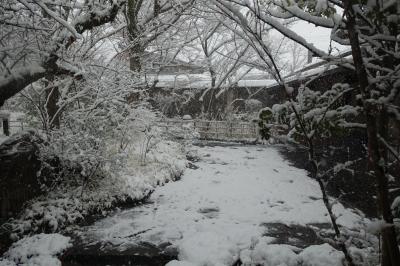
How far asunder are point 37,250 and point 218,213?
3.37m

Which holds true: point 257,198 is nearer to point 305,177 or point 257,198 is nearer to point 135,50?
point 305,177

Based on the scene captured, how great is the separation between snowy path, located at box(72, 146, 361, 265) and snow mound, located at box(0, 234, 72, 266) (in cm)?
54

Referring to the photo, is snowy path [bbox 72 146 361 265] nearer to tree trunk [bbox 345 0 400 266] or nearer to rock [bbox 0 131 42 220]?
rock [bbox 0 131 42 220]

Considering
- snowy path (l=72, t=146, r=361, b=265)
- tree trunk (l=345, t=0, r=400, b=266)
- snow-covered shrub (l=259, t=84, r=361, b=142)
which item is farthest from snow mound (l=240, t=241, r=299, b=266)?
tree trunk (l=345, t=0, r=400, b=266)

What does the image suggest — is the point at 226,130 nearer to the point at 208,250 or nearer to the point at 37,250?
the point at 208,250

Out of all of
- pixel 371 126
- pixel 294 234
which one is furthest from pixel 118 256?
pixel 371 126

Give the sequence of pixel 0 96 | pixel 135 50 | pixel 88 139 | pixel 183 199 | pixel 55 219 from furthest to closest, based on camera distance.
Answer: pixel 135 50, pixel 183 199, pixel 88 139, pixel 55 219, pixel 0 96

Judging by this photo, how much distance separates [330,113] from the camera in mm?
2338

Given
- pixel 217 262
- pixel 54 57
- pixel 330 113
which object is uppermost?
pixel 54 57

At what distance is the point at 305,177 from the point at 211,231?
16.2 feet

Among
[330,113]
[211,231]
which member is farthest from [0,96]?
[330,113]

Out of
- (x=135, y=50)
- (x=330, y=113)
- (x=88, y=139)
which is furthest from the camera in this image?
(x=135, y=50)

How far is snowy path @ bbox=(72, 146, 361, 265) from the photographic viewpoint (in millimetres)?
5109

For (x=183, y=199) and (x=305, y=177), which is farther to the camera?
(x=305, y=177)
